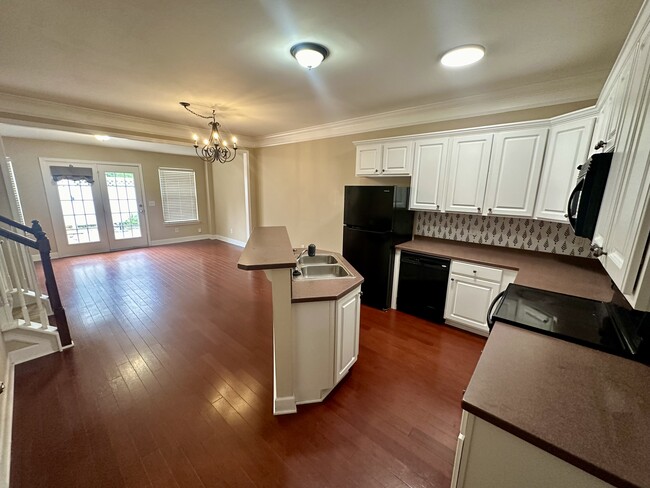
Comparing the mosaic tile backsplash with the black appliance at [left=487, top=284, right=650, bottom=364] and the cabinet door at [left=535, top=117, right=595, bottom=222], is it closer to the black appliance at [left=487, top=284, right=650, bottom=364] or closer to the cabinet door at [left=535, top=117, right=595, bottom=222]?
the cabinet door at [left=535, top=117, right=595, bottom=222]

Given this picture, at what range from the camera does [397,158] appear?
126 inches

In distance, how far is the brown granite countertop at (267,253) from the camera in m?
1.51

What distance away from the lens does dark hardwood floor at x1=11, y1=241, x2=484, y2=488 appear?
145cm

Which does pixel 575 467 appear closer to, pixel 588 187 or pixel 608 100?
pixel 588 187

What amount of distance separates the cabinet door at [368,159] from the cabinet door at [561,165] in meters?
1.75

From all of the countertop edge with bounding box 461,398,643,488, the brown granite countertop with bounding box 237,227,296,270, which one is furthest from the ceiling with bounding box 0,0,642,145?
the countertop edge with bounding box 461,398,643,488

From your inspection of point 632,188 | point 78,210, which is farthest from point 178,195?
point 632,188

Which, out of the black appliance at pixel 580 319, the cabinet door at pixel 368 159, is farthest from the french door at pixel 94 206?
the black appliance at pixel 580 319

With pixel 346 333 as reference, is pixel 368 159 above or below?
above

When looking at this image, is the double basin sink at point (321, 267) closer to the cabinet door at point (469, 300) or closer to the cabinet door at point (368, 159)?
the cabinet door at point (469, 300)

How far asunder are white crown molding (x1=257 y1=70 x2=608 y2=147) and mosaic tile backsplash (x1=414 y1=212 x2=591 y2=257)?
1.18 metres

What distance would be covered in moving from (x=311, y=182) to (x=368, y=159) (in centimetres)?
141

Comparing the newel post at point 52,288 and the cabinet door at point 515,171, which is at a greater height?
the cabinet door at point 515,171

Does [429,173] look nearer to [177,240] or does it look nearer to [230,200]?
[230,200]
